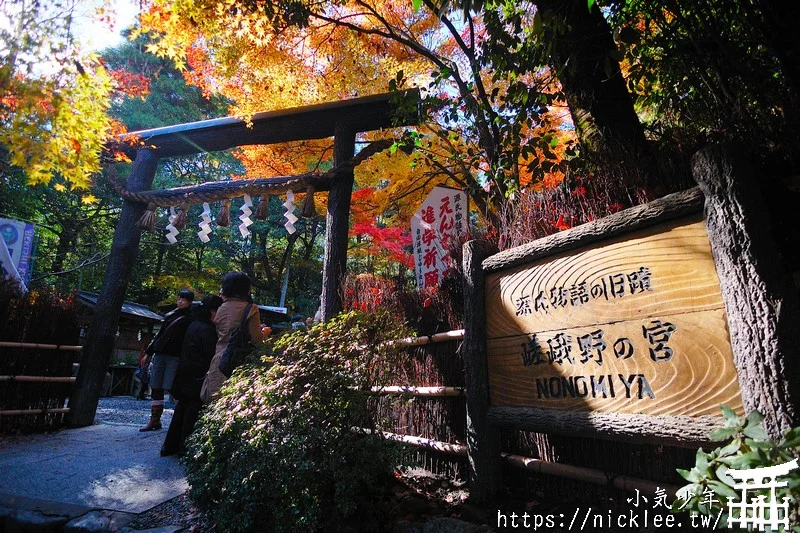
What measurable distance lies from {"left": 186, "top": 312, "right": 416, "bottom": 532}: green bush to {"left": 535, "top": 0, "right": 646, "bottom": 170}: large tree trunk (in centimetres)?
223

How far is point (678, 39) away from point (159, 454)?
630 cm

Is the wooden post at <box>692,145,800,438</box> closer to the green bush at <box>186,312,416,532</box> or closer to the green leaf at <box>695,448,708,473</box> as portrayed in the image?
the green leaf at <box>695,448,708,473</box>

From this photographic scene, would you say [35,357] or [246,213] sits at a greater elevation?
[246,213]

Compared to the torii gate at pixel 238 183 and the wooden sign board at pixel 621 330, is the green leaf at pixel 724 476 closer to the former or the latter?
the wooden sign board at pixel 621 330

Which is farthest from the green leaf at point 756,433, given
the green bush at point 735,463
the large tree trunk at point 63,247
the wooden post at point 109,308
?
the large tree trunk at point 63,247

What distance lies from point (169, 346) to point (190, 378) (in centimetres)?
106

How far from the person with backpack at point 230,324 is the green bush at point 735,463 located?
12.9ft

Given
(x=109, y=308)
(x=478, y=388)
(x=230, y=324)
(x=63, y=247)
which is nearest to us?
(x=478, y=388)

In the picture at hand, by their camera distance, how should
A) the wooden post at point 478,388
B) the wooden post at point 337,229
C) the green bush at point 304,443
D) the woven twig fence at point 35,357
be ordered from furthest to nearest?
the woven twig fence at point 35,357 < the wooden post at point 337,229 < the wooden post at point 478,388 < the green bush at point 304,443

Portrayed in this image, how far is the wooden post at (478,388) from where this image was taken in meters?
3.19

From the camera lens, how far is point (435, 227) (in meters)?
6.78

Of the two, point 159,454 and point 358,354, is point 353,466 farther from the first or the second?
point 159,454

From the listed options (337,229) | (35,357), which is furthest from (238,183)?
(35,357)

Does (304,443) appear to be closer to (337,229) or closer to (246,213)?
(337,229)
